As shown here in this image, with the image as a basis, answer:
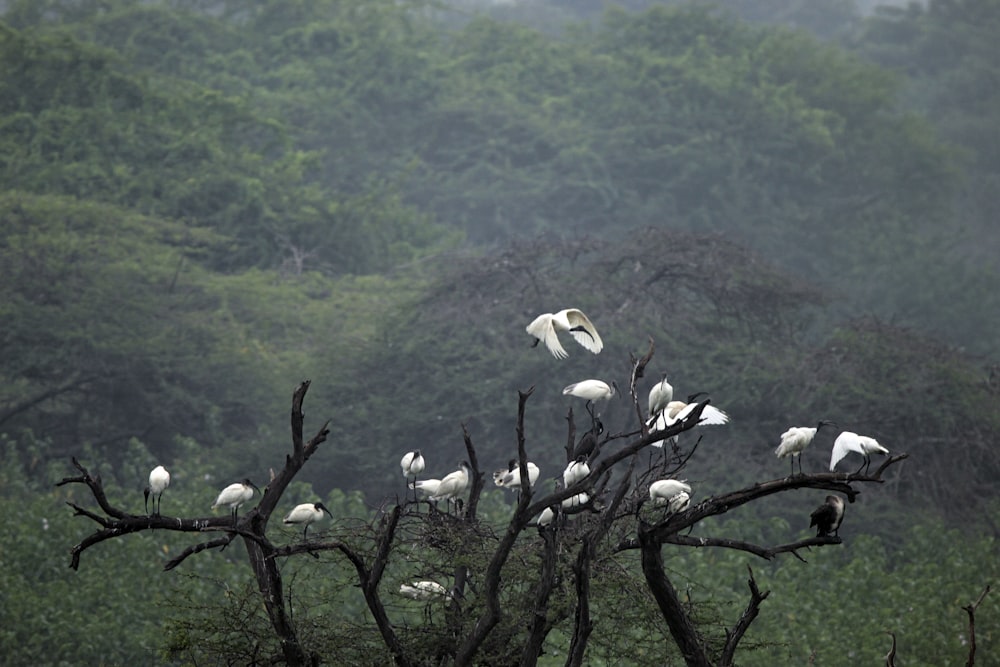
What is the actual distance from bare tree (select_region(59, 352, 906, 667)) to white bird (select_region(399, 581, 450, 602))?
0.05 metres

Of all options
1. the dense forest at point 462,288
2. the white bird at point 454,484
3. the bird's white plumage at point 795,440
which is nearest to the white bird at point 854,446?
the bird's white plumage at point 795,440

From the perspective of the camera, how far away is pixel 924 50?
34.9 meters

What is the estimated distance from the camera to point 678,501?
5473 mm

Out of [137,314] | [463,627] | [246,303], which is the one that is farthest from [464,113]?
[463,627]

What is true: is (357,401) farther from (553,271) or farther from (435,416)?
(553,271)

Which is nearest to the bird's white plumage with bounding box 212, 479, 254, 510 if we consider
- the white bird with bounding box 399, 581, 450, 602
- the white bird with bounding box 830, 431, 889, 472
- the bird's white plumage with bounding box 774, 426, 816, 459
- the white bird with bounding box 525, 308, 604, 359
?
the white bird with bounding box 399, 581, 450, 602

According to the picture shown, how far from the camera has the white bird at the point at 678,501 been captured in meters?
5.32

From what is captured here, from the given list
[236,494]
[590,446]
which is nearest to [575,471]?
[590,446]

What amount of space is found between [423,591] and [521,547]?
1.74 feet

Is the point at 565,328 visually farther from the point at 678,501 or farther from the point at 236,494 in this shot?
the point at 236,494

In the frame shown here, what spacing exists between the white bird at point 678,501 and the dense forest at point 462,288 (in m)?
0.62

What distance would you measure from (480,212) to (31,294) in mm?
11354

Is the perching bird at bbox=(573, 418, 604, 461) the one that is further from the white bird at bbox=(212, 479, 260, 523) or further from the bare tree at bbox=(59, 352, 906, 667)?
the white bird at bbox=(212, 479, 260, 523)

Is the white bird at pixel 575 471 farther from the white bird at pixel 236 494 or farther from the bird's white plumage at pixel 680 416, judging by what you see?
the white bird at pixel 236 494
